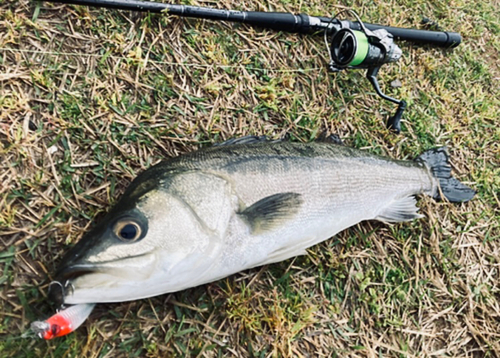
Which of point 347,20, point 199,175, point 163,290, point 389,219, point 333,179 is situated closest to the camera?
point 163,290

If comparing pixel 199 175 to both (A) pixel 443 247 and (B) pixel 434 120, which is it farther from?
(B) pixel 434 120

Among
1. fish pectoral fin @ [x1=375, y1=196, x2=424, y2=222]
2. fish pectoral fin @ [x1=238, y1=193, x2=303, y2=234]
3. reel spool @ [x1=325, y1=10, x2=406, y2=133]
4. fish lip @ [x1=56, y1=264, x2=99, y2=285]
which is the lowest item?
fish pectoral fin @ [x1=375, y1=196, x2=424, y2=222]

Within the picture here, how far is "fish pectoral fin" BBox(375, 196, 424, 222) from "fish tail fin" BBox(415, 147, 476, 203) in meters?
0.37

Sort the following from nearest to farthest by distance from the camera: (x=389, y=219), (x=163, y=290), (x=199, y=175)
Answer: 1. (x=163, y=290)
2. (x=199, y=175)
3. (x=389, y=219)

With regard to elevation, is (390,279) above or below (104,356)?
below

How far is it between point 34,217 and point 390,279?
8.99ft

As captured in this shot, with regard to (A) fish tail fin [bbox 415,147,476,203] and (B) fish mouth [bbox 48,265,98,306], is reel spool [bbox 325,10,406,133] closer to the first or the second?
(A) fish tail fin [bbox 415,147,476,203]

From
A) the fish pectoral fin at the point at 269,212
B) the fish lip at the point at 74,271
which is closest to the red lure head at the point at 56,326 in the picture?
the fish lip at the point at 74,271

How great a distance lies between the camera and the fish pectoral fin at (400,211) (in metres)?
3.27

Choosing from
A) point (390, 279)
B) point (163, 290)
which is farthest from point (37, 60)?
point (390, 279)

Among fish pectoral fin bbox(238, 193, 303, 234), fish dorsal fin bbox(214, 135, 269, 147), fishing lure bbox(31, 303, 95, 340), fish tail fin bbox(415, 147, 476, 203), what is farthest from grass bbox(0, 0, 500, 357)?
fish pectoral fin bbox(238, 193, 303, 234)

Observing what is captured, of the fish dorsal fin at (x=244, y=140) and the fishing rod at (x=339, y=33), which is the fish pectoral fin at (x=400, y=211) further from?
the fish dorsal fin at (x=244, y=140)

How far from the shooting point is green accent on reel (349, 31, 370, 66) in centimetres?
345

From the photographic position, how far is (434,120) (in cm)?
407
